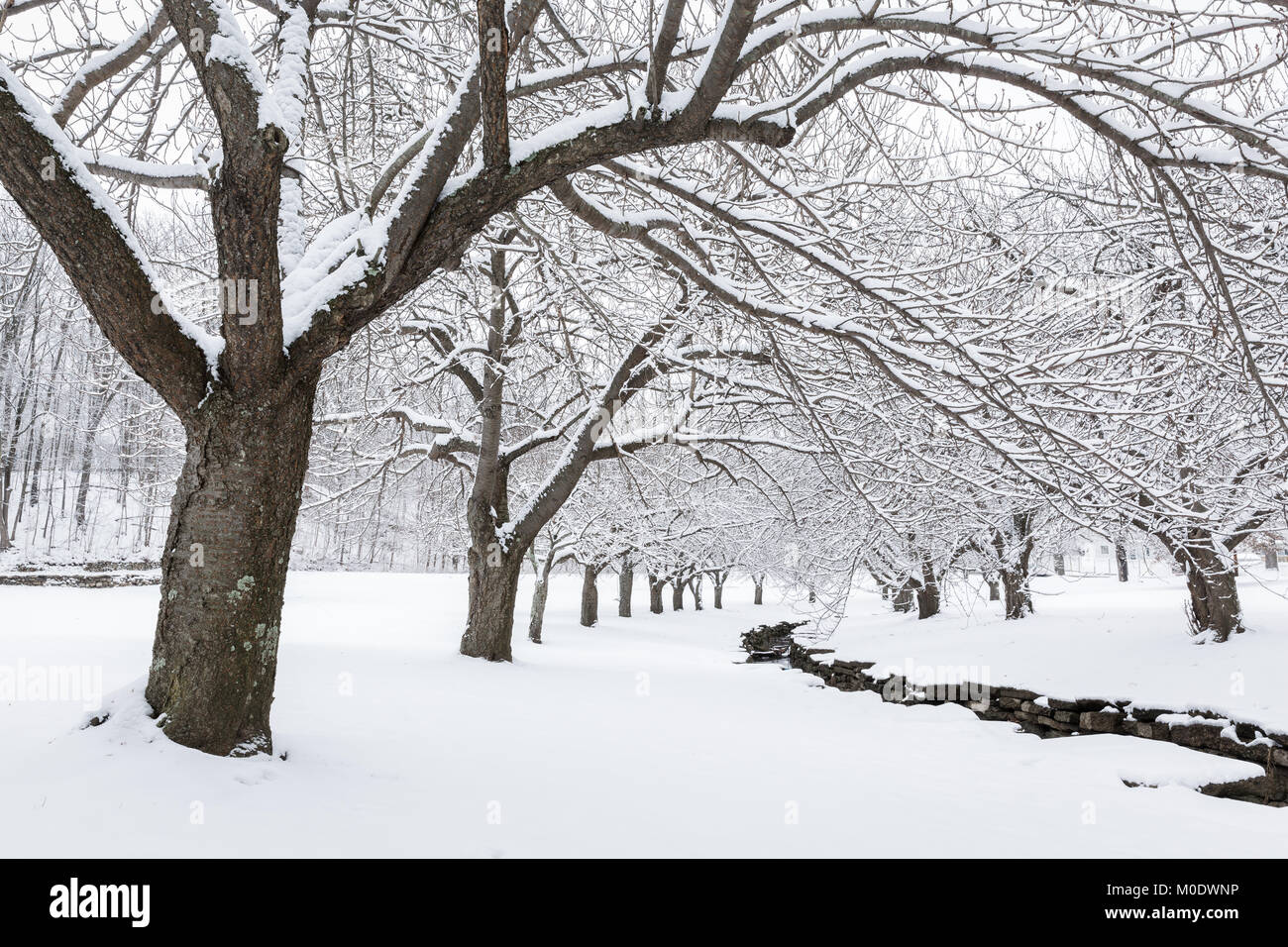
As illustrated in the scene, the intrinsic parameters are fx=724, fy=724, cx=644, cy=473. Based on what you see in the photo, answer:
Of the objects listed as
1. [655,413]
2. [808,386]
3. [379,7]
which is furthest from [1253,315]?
[379,7]

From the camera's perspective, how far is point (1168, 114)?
13.6 feet

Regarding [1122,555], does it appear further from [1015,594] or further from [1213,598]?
[1213,598]

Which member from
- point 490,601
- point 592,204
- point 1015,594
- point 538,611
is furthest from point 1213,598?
point 538,611

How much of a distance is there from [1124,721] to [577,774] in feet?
19.6

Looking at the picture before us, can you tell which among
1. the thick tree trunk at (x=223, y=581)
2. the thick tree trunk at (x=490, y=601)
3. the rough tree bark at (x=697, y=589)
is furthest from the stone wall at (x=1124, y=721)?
the rough tree bark at (x=697, y=589)

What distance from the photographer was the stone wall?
5.82 meters

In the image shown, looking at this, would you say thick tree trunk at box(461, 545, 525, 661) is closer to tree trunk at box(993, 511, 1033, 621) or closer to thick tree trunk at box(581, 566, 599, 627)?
tree trunk at box(993, 511, 1033, 621)

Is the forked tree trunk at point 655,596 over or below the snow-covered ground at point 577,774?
below

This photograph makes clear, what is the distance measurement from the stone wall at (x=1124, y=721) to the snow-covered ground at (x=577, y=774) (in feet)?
0.65

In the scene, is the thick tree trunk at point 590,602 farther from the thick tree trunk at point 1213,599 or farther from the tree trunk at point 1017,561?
the thick tree trunk at point 1213,599

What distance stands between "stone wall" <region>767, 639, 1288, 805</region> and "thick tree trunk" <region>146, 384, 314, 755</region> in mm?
6966

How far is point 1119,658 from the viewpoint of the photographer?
330 inches

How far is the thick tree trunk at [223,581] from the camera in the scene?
3.22m
